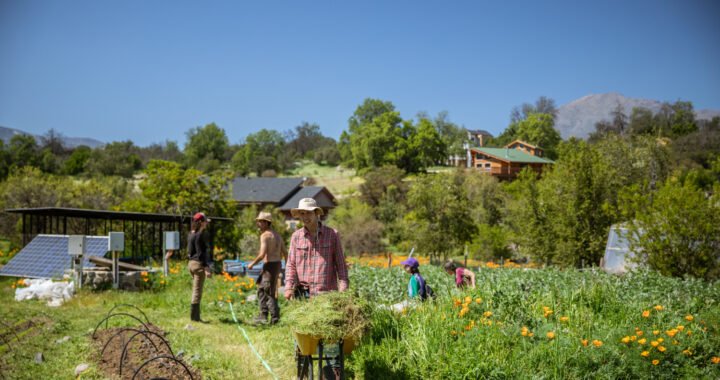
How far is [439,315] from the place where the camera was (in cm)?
615

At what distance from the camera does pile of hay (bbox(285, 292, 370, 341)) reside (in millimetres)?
4512

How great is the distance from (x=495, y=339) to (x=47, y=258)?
14.4 m

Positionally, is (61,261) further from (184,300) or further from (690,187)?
(690,187)

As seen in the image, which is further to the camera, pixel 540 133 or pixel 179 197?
pixel 540 133

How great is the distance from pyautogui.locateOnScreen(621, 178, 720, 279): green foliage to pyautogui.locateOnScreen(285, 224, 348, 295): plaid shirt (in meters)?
10.1

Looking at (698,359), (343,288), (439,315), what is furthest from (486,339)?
(698,359)

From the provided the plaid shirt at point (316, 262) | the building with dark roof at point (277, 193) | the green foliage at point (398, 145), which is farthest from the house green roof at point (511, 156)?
the plaid shirt at point (316, 262)

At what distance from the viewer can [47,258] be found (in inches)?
613

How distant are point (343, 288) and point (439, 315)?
127cm

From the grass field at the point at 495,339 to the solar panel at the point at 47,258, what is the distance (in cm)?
521

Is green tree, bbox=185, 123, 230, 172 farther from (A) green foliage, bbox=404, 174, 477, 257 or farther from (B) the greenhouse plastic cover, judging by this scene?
(B) the greenhouse plastic cover

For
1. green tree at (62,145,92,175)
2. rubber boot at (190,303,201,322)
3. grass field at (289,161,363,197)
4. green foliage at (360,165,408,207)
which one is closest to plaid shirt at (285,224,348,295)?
rubber boot at (190,303,201,322)

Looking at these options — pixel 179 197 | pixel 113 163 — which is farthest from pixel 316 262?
pixel 113 163

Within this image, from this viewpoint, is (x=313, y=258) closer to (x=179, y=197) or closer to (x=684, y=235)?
(x=684, y=235)
